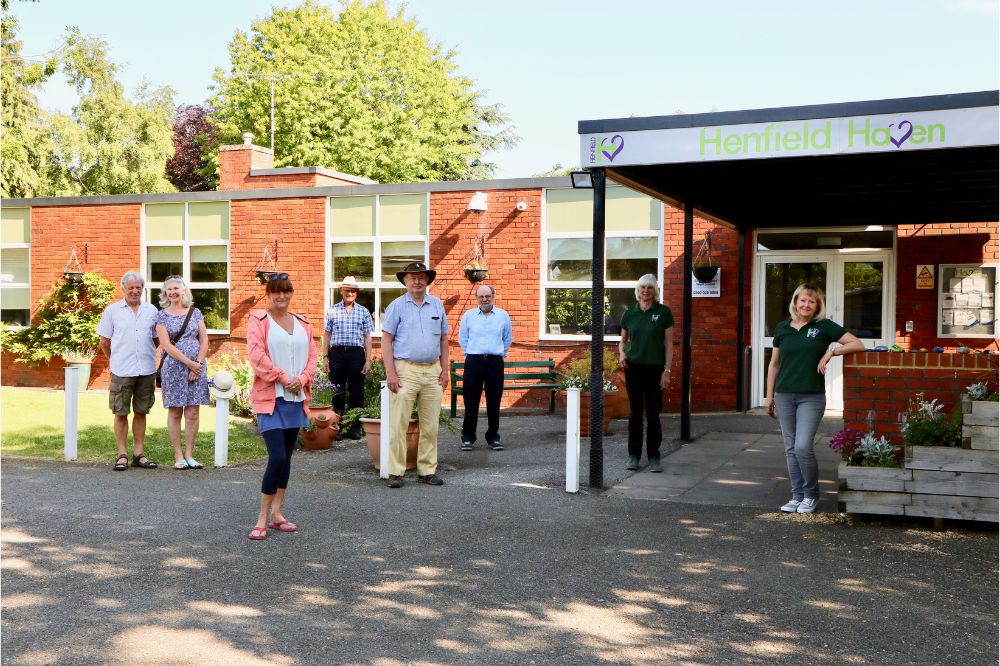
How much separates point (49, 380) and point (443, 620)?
15267 millimetres

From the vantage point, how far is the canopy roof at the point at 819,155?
22.6 feet

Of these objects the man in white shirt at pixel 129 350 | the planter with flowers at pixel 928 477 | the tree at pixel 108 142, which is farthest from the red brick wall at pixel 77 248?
the tree at pixel 108 142

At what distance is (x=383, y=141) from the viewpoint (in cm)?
3884

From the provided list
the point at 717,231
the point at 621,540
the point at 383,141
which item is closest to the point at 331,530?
the point at 621,540

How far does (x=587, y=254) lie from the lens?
14.7 m

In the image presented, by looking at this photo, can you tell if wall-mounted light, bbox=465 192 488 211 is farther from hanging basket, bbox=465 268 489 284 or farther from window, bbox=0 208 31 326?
window, bbox=0 208 31 326

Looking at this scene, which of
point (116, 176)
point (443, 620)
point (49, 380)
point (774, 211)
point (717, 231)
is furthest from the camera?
point (116, 176)

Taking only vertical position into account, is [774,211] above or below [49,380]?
above

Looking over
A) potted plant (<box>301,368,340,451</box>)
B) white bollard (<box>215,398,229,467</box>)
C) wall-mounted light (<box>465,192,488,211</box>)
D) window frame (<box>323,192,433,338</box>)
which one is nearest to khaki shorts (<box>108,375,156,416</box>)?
white bollard (<box>215,398,229,467</box>)

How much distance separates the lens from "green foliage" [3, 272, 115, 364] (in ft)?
57.3

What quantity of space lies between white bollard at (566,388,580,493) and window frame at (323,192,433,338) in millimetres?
7569

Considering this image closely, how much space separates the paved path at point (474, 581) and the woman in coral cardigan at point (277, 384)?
11.4 inches

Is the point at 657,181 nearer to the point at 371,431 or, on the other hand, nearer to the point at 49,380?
the point at 371,431

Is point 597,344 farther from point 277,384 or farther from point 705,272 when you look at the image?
point 705,272
